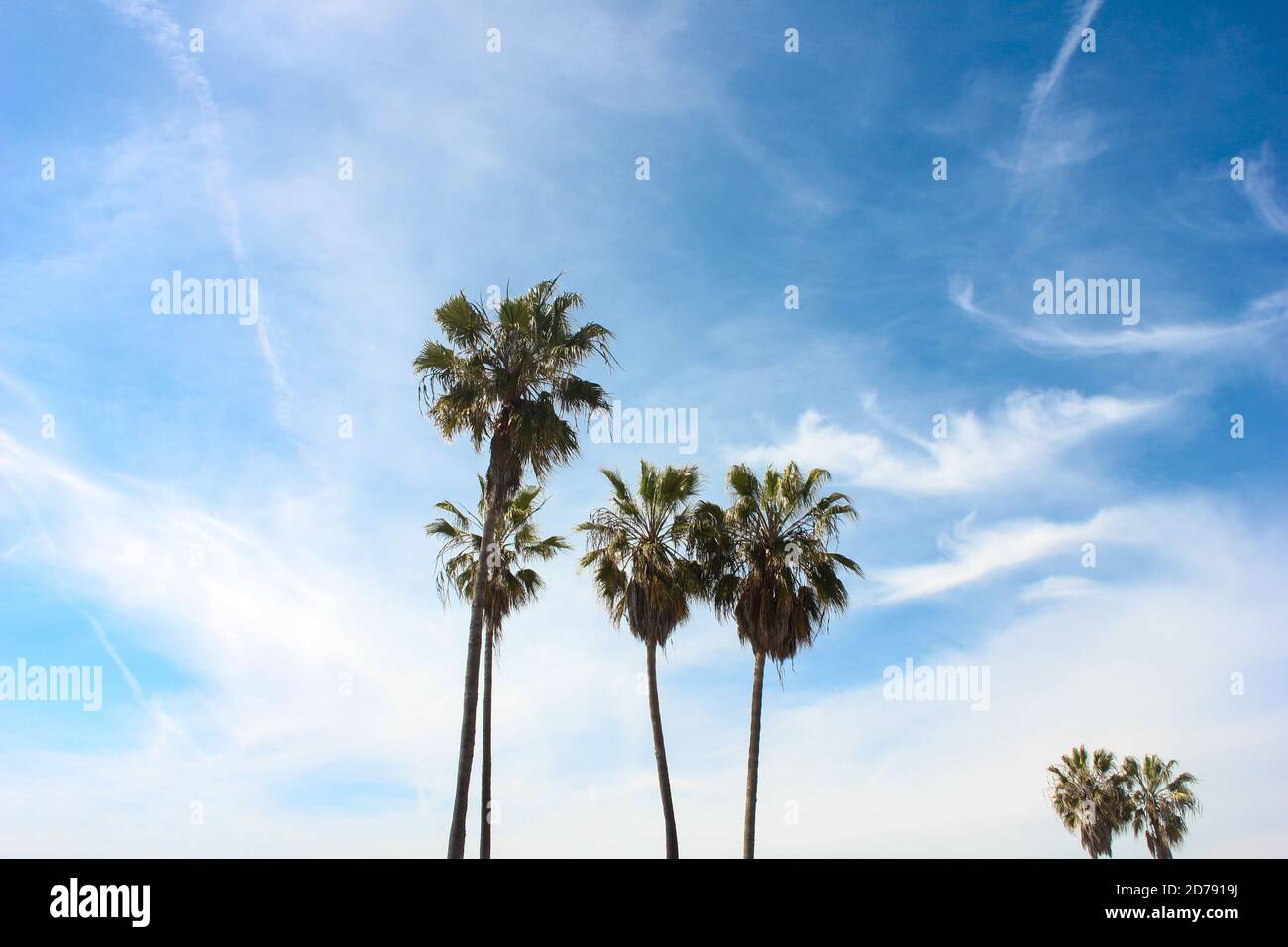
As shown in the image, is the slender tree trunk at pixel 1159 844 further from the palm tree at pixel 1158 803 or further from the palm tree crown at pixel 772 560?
the palm tree crown at pixel 772 560

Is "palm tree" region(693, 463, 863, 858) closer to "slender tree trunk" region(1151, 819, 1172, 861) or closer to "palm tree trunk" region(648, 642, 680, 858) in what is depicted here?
"palm tree trunk" region(648, 642, 680, 858)

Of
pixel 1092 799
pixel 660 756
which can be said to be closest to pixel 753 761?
pixel 660 756

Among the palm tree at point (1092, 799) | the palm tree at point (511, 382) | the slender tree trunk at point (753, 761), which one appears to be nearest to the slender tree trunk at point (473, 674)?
the palm tree at point (511, 382)

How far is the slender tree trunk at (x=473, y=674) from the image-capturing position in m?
20.2

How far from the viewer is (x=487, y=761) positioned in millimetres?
28984

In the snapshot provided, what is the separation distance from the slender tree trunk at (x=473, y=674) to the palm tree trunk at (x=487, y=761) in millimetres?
7515

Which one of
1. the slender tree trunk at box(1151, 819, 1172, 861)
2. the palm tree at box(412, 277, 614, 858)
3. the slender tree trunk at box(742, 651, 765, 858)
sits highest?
the palm tree at box(412, 277, 614, 858)

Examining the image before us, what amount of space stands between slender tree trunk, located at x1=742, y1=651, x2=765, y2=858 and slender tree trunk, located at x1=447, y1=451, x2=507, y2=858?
414 inches

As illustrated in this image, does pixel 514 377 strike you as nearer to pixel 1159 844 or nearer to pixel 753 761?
pixel 753 761

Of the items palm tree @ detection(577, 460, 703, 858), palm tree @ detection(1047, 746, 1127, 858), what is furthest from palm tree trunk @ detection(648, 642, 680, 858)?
palm tree @ detection(1047, 746, 1127, 858)

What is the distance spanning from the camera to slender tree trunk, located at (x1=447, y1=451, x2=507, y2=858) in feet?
66.1
